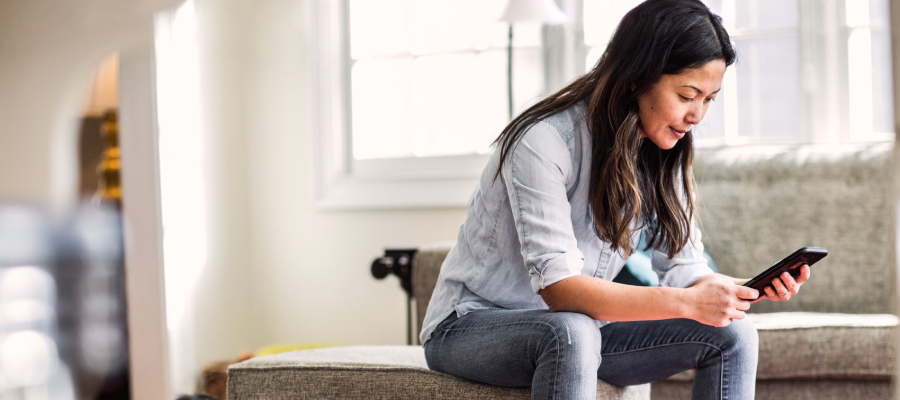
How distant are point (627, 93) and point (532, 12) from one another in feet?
4.50

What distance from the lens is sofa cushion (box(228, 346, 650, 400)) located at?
3.96 ft

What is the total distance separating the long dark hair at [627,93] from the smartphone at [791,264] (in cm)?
19

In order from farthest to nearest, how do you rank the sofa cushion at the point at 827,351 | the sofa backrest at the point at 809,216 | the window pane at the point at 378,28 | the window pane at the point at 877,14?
the window pane at the point at 378,28
the window pane at the point at 877,14
the sofa backrest at the point at 809,216
the sofa cushion at the point at 827,351

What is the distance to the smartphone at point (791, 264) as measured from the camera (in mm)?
1069

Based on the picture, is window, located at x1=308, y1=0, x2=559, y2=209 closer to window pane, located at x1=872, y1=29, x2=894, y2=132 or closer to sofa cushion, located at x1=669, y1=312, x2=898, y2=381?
window pane, located at x1=872, y1=29, x2=894, y2=132

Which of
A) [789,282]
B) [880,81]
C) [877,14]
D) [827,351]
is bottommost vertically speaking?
[827,351]

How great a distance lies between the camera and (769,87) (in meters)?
2.74

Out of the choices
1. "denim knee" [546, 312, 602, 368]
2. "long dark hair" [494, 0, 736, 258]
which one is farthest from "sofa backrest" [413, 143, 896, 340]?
"denim knee" [546, 312, 602, 368]

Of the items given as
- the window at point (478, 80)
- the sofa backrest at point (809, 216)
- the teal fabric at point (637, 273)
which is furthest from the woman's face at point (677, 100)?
the window at point (478, 80)

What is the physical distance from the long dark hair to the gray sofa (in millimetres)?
484

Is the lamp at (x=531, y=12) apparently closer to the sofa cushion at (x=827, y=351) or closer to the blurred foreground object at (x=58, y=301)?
the sofa cushion at (x=827, y=351)

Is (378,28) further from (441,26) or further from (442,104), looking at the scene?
(442,104)

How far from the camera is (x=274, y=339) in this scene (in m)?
3.22

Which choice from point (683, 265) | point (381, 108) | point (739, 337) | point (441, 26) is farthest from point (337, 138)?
point (739, 337)
